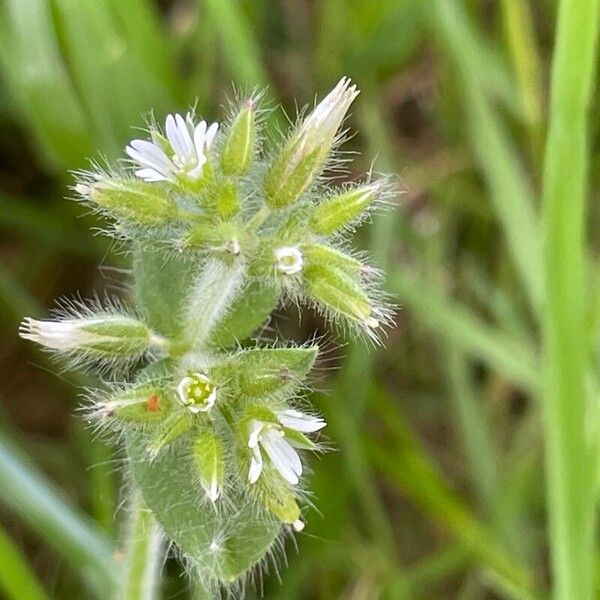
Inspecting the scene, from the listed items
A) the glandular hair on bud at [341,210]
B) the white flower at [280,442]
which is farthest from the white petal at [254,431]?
the glandular hair on bud at [341,210]

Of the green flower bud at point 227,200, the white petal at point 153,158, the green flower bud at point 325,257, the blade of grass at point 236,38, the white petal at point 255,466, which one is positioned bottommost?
the white petal at point 255,466

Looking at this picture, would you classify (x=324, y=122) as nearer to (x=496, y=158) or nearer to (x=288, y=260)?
(x=288, y=260)

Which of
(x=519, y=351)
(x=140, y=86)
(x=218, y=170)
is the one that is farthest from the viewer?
(x=519, y=351)

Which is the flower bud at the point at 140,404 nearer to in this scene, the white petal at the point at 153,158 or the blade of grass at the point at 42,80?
the white petal at the point at 153,158

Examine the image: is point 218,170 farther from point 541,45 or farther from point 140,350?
point 541,45

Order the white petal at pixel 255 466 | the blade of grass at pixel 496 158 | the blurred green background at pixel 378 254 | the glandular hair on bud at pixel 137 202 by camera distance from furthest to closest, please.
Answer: the blade of grass at pixel 496 158, the blurred green background at pixel 378 254, the glandular hair on bud at pixel 137 202, the white petal at pixel 255 466

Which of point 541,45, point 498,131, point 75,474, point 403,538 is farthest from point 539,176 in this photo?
point 75,474

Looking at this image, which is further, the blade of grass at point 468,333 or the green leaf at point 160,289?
the blade of grass at point 468,333
